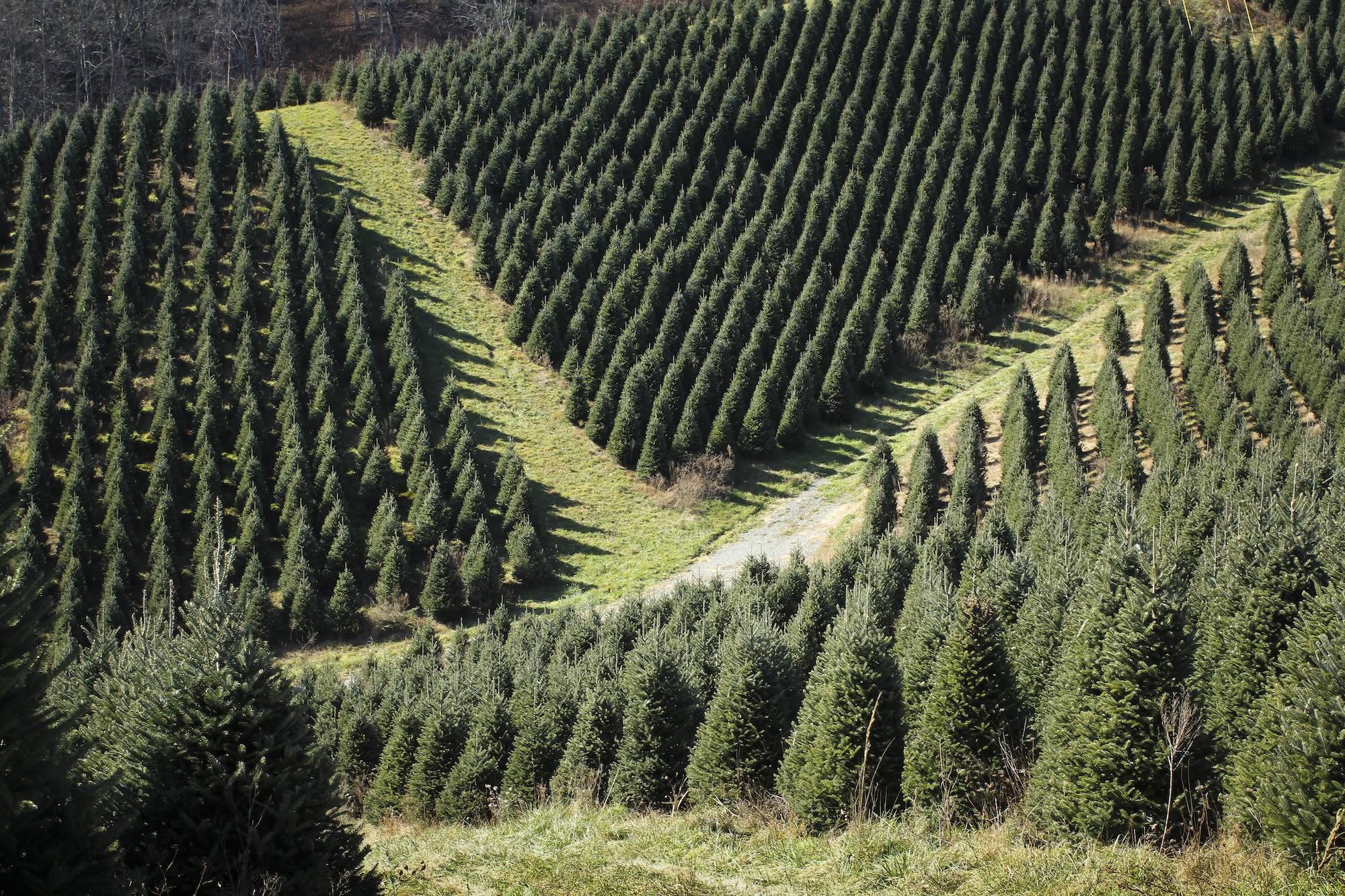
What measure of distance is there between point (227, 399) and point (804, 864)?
1204 inches

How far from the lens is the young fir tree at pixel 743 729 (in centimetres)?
1288

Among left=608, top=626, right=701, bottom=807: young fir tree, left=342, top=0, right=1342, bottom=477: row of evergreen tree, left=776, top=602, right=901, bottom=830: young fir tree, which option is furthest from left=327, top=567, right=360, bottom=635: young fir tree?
left=776, top=602, right=901, bottom=830: young fir tree

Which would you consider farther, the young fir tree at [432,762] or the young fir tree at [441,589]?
the young fir tree at [441,589]

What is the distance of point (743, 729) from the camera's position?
42.7ft

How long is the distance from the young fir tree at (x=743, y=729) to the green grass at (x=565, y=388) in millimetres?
17136

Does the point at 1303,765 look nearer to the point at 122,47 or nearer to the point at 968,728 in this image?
the point at 968,728

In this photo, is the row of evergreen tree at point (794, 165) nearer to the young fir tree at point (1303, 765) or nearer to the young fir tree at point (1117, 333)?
the young fir tree at point (1117, 333)

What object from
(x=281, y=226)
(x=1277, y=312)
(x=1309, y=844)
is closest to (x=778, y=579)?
(x=1309, y=844)

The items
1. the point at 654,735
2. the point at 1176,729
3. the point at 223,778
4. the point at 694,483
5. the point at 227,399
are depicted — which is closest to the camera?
the point at 223,778

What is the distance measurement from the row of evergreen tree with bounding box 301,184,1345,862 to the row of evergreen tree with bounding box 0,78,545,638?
4633 mm

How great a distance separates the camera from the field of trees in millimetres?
8820

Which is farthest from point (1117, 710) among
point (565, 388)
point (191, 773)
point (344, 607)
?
point (565, 388)

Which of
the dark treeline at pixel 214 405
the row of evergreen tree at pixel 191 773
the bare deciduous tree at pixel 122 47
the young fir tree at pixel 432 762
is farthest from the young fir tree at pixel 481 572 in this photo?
the bare deciduous tree at pixel 122 47

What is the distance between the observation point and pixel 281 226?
129ft
